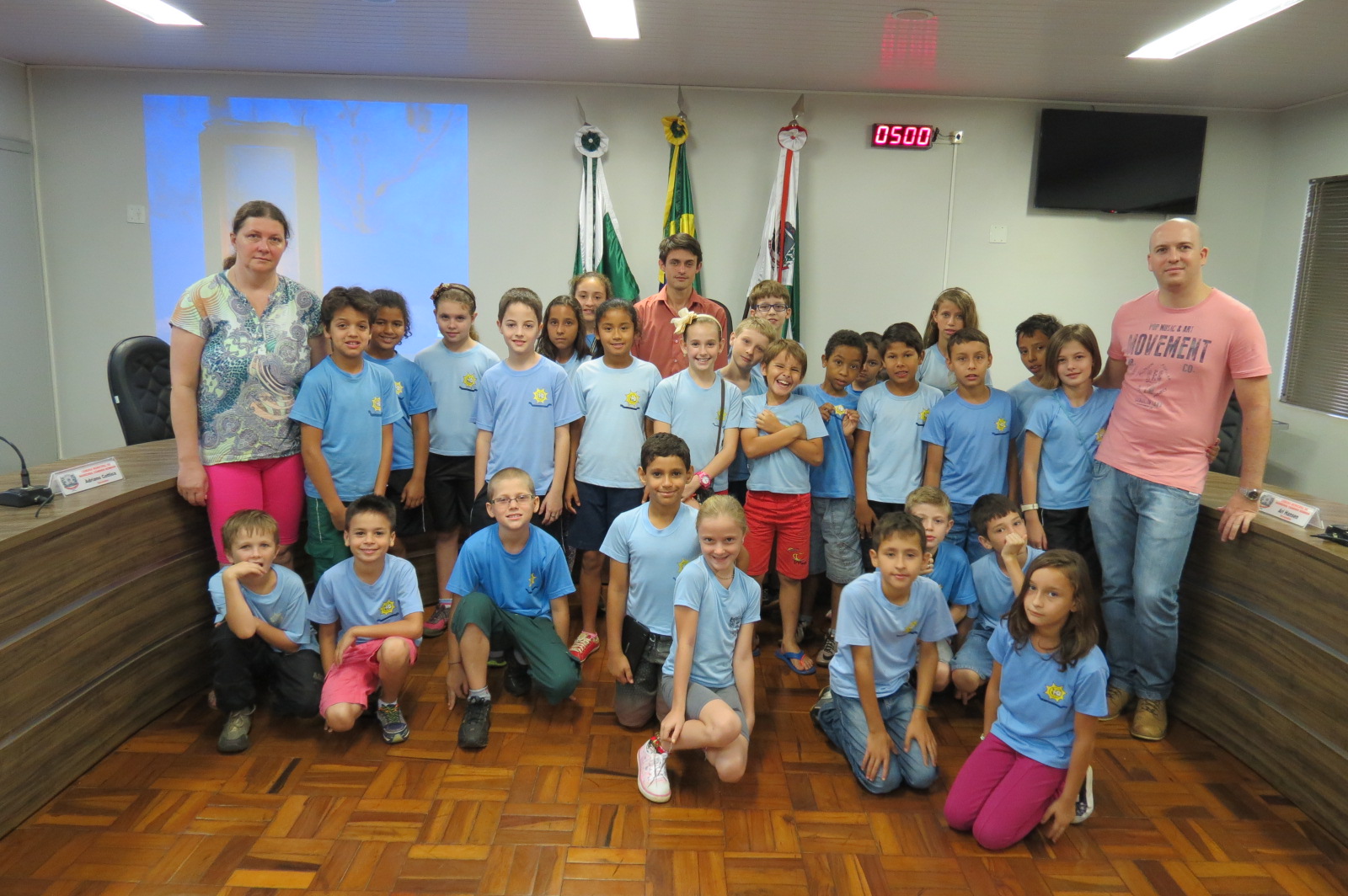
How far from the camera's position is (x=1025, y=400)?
10.4 feet

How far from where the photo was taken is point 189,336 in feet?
8.51

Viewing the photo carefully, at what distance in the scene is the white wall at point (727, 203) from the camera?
5.12m

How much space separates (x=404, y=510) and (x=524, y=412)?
26.2 inches

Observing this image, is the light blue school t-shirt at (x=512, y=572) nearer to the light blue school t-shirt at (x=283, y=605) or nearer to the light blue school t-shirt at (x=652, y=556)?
the light blue school t-shirt at (x=652, y=556)

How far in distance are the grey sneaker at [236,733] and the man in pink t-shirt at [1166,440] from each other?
2.83 m

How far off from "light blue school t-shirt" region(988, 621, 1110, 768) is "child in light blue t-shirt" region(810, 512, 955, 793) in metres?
0.23

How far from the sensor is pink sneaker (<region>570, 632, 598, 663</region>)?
3.18 m

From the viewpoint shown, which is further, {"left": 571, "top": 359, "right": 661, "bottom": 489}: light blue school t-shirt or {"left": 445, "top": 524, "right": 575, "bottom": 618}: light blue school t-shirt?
{"left": 571, "top": 359, "right": 661, "bottom": 489}: light blue school t-shirt

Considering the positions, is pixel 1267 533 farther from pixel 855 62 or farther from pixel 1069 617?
pixel 855 62

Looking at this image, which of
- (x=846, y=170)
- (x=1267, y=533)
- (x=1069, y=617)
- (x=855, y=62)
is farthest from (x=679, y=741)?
(x=846, y=170)

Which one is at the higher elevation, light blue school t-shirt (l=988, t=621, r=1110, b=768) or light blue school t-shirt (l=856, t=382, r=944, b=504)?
light blue school t-shirt (l=856, t=382, r=944, b=504)

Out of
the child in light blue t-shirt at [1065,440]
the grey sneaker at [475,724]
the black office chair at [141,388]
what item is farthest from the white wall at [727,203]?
the grey sneaker at [475,724]

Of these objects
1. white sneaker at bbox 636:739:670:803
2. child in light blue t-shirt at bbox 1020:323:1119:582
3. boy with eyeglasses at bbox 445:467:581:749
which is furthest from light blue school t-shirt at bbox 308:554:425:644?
child in light blue t-shirt at bbox 1020:323:1119:582

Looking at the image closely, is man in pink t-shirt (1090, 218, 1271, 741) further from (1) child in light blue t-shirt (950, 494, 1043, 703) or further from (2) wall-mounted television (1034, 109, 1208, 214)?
(2) wall-mounted television (1034, 109, 1208, 214)
